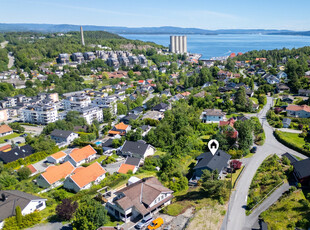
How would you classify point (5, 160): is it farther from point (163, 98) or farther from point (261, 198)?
point (163, 98)

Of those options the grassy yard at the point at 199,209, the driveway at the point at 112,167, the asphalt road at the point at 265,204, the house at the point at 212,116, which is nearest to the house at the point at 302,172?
the asphalt road at the point at 265,204

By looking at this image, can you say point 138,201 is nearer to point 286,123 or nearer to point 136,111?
point 286,123

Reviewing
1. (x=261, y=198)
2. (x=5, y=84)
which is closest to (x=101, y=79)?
(x=5, y=84)

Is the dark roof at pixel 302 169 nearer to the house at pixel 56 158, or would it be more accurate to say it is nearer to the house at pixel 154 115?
the house at pixel 154 115

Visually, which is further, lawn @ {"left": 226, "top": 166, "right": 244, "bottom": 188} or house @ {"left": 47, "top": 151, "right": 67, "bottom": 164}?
house @ {"left": 47, "top": 151, "right": 67, "bottom": 164}

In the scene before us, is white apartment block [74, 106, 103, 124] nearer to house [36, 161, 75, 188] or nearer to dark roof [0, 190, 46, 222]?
house [36, 161, 75, 188]

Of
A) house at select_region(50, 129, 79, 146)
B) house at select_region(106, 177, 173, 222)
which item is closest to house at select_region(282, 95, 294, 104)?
house at select_region(106, 177, 173, 222)
